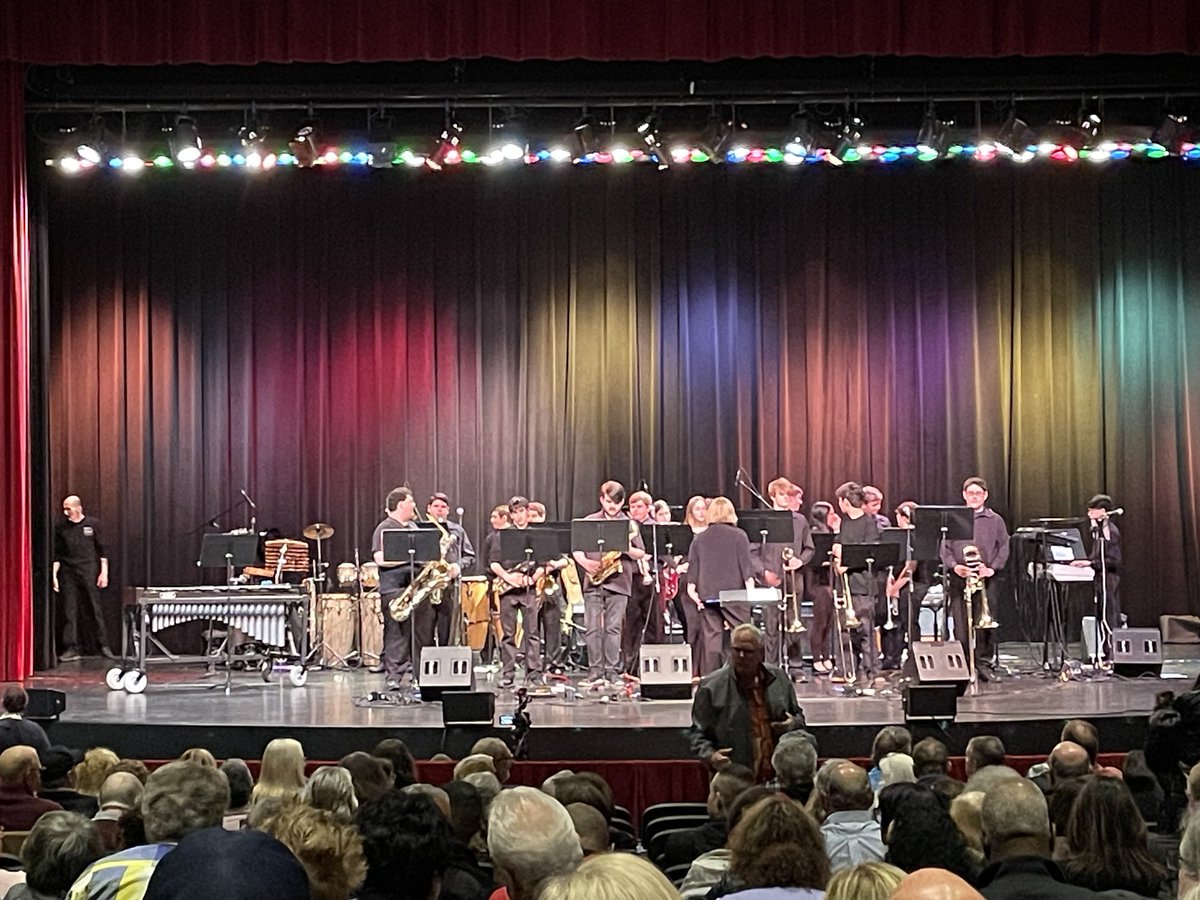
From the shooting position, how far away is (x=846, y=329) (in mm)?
17828

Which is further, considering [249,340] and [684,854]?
[249,340]

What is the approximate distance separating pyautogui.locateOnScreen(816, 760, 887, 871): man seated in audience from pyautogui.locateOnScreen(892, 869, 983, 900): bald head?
2.77m

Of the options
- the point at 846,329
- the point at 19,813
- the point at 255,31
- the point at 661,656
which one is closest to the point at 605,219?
the point at 846,329

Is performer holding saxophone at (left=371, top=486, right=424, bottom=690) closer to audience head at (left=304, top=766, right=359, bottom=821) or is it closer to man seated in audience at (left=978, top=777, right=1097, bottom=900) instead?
audience head at (left=304, top=766, right=359, bottom=821)

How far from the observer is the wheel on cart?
13.0 m

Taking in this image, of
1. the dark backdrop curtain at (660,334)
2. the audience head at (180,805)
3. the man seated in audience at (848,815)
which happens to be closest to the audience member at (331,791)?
the audience head at (180,805)

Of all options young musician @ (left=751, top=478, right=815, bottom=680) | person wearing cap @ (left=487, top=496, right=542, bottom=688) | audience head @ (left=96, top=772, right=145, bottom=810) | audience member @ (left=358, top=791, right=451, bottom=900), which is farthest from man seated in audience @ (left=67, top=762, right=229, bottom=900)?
young musician @ (left=751, top=478, right=815, bottom=680)

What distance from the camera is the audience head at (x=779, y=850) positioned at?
428 centimetres

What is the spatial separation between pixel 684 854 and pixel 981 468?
12266 millimetres

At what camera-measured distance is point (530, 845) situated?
3789 mm

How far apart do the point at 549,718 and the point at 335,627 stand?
4941 mm

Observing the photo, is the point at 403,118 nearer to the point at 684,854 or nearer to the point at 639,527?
the point at 639,527

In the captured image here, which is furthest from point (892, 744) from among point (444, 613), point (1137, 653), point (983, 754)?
point (1137, 653)

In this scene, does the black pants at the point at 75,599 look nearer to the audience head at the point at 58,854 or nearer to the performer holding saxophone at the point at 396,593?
the performer holding saxophone at the point at 396,593
